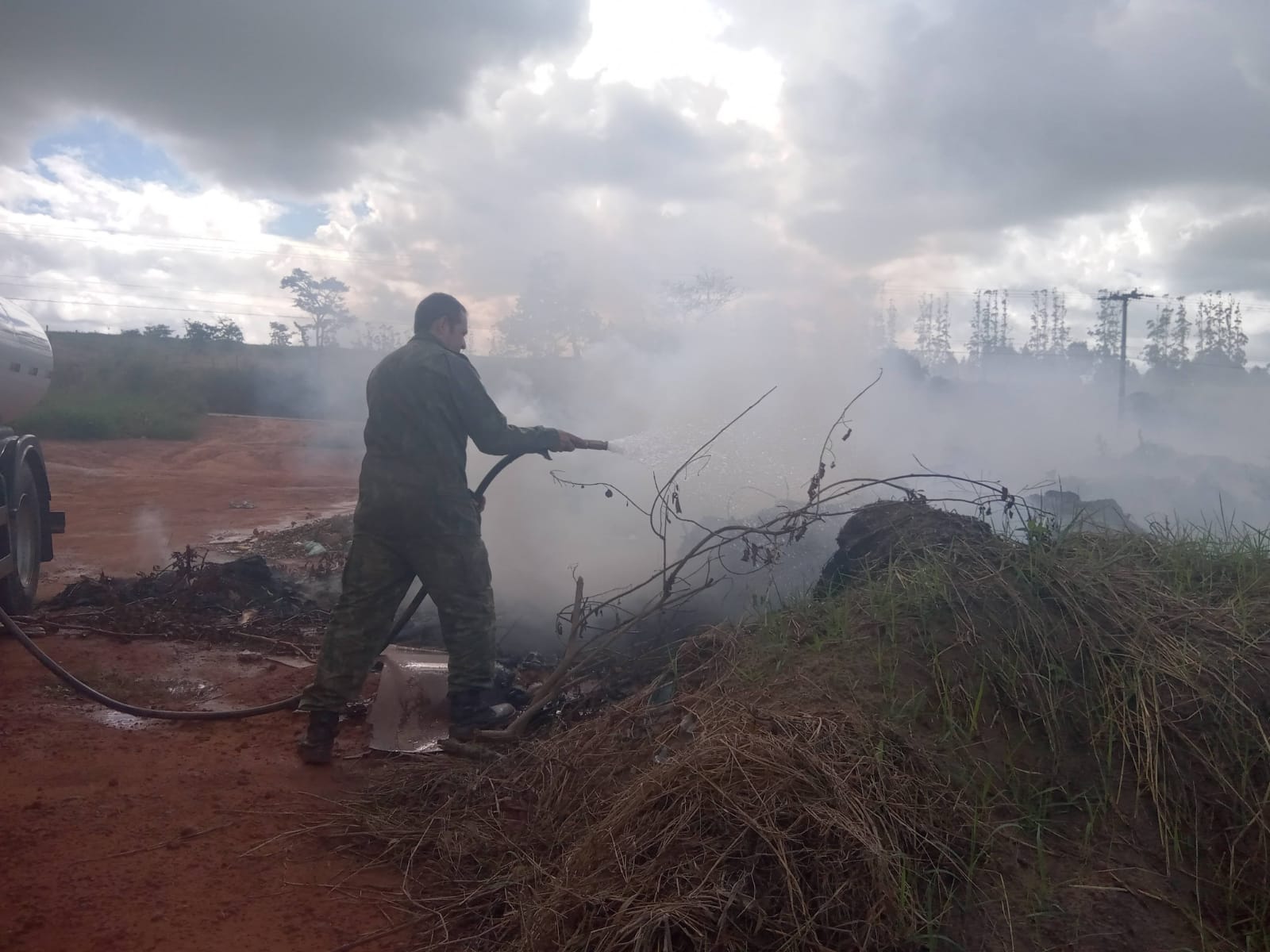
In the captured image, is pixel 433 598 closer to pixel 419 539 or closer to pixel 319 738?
pixel 419 539

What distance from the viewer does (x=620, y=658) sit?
404 cm

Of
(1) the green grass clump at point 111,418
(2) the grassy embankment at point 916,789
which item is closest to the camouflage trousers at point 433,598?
(2) the grassy embankment at point 916,789

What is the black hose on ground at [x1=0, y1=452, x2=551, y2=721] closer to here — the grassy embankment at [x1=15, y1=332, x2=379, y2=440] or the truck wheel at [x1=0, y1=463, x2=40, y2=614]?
the truck wheel at [x1=0, y1=463, x2=40, y2=614]

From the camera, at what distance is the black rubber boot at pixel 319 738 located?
355cm

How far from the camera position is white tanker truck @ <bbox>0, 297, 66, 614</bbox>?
16.9ft

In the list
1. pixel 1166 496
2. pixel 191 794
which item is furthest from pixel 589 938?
pixel 1166 496

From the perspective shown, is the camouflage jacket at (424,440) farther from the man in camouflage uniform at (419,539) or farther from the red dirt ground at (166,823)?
the red dirt ground at (166,823)

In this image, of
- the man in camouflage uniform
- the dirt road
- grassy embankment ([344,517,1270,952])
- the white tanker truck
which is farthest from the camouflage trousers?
the dirt road

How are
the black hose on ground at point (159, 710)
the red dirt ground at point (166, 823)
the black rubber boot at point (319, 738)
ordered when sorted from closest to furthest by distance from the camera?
the red dirt ground at point (166, 823) < the black rubber boot at point (319, 738) < the black hose on ground at point (159, 710)

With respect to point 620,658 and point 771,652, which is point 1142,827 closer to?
point 771,652

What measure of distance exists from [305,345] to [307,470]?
19.3 meters

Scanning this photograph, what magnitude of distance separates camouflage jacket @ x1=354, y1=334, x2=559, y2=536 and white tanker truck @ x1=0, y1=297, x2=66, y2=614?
115 inches

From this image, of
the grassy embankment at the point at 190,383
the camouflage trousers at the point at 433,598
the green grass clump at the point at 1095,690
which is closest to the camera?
the green grass clump at the point at 1095,690

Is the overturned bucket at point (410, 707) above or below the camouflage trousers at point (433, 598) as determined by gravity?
below
